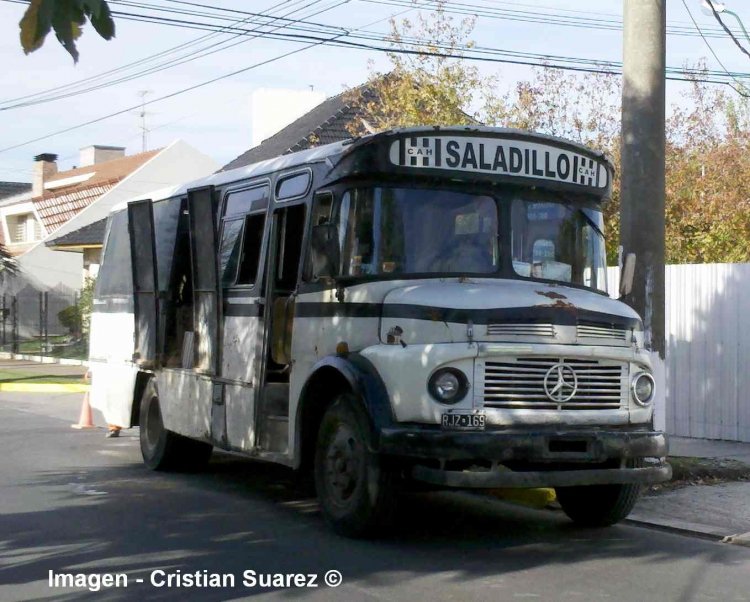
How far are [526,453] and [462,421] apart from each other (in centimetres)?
47

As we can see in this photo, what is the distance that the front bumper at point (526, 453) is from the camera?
738 cm

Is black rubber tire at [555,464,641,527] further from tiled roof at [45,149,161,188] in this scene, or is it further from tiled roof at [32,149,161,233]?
tiled roof at [45,149,161,188]

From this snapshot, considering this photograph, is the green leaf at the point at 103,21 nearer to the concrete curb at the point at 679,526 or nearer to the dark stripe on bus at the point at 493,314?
the dark stripe on bus at the point at 493,314

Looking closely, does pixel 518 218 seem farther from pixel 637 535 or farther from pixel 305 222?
pixel 637 535

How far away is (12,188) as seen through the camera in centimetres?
6469

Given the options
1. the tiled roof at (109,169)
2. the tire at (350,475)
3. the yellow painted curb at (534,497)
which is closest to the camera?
the tire at (350,475)

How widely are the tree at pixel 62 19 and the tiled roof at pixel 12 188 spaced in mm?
60244

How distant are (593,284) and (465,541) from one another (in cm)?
235

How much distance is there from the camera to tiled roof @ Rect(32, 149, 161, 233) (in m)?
44.4

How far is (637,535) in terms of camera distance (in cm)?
866

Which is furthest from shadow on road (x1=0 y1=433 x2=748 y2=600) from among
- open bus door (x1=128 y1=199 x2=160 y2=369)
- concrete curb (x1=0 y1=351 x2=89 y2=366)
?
concrete curb (x1=0 y1=351 x2=89 y2=366)

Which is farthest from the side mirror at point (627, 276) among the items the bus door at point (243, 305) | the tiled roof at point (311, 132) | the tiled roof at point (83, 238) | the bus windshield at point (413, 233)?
the tiled roof at point (83, 238)

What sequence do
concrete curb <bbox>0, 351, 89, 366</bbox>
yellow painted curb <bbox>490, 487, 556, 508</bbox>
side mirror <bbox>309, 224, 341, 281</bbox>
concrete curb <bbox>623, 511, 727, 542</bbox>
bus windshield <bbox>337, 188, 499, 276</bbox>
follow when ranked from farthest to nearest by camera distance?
concrete curb <bbox>0, 351, 89, 366</bbox>
yellow painted curb <bbox>490, 487, 556, 508</bbox>
concrete curb <bbox>623, 511, 727, 542</bbox>
side mirror <bbox>309, 224, 341, 281</bbox>
bus windshield <bbox>337, 188, 499, 276</bbox>

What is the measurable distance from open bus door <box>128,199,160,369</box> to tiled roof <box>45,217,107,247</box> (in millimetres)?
23268
